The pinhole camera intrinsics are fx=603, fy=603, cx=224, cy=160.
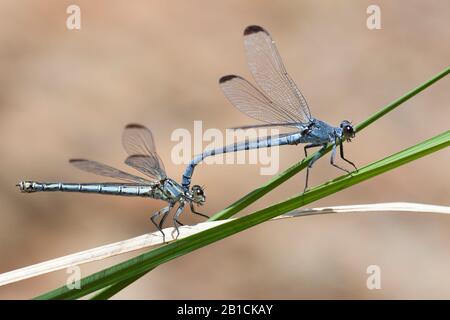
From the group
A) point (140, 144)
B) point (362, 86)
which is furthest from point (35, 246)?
point (362, 86)

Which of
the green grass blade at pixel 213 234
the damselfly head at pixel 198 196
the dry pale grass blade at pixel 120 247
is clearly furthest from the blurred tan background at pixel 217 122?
the green grass blade at pixel 213 234

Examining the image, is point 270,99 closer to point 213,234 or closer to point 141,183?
point 141,183

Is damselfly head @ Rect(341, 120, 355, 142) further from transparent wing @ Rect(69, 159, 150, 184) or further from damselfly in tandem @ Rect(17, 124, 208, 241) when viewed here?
transparent wing @ Rect(69, 159, 150, 184)

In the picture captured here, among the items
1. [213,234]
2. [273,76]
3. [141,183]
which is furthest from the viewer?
[273,76]

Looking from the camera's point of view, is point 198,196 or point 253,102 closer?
point 198,196

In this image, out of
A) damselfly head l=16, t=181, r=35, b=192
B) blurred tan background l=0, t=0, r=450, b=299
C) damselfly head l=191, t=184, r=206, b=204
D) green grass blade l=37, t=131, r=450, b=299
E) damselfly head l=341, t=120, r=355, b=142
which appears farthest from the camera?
blurred tan background l=0, t=0, r=450, b=299

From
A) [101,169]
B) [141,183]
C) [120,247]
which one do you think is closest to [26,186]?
[101,169]

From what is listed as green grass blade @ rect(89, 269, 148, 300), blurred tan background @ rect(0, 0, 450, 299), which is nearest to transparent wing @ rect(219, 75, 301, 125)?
green grass blade @ rect(89, 269, 148, 300)
